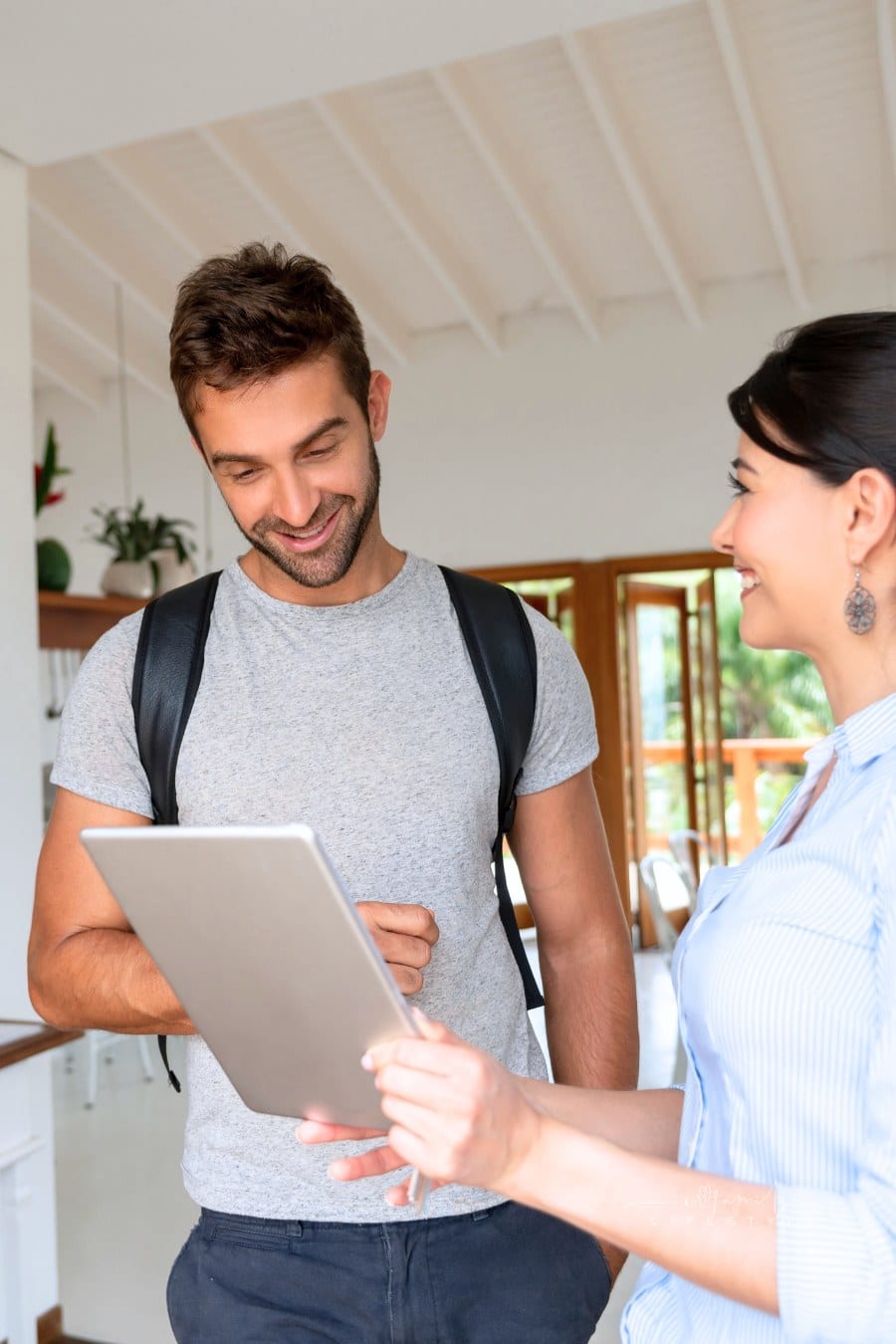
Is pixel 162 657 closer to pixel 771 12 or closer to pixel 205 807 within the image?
pixel 205 807

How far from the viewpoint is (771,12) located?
5176mm

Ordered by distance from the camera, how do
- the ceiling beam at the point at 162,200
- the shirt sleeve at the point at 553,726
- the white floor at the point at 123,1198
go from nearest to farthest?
the shirt sleeve at the point at 553,726, the white floor at the point at 123,1198, the ceiling beam at the point at 162,200

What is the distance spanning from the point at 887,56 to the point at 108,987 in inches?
197

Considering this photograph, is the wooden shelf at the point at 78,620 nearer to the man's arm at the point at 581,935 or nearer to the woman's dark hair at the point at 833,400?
the man's arm at the point at 581,935

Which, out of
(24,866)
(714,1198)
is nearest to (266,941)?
(714,1198)

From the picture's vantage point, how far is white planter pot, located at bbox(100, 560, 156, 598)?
4.56 meters

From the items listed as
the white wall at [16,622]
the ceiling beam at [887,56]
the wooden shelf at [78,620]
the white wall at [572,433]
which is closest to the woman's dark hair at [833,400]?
the white wall at [16,622]

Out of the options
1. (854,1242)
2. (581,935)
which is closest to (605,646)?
(581,935)

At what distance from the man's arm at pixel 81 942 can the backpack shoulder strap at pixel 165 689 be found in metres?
0.05

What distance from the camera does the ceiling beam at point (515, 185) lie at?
18.0 feet

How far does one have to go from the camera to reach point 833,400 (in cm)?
112

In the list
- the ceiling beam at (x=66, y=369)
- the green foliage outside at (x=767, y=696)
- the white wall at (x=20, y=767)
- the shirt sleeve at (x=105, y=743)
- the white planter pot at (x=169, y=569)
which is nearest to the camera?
the shirt sleeve at (x=105, y=743)

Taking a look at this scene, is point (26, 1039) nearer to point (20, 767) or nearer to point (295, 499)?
point (20, 767)

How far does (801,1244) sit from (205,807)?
0.82 m
